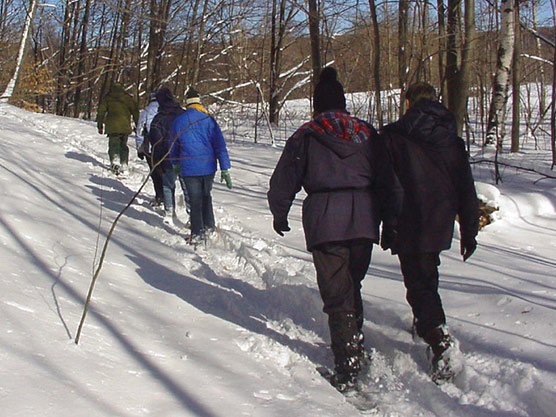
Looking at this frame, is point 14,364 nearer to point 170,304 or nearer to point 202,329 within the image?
point 202,329

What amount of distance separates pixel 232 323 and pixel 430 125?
202 cm

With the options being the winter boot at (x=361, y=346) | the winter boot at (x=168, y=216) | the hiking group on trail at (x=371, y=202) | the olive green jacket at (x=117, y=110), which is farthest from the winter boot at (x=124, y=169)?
the winter boot at (x=361, y=346)

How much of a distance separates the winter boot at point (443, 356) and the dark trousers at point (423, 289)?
0.20 feet

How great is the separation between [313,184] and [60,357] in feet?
5.47

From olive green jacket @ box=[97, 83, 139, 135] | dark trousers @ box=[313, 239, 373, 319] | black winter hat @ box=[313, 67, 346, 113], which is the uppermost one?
olive green jacket @ box=[97, 83, 139, 135]

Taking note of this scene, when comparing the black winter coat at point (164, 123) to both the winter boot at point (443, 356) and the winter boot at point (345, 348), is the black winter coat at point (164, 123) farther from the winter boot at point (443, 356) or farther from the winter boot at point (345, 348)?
the winter boot at point (443, 356)

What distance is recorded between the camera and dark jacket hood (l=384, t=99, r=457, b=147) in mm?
3541

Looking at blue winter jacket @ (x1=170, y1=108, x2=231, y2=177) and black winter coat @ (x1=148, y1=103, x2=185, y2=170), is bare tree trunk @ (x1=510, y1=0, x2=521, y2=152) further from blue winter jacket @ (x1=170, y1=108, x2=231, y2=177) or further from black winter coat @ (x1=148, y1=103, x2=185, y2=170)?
blue winter jacket @ (x1=170, y1=108, x2=231, y2=177)

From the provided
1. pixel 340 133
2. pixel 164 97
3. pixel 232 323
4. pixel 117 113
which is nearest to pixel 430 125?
pixel 340 133

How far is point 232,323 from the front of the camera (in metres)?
4.27

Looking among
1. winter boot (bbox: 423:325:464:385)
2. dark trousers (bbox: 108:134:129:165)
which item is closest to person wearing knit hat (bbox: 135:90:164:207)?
dark trousers (bbox: 108:134:129:165)

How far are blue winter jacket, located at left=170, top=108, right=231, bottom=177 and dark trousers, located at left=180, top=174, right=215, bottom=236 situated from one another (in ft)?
0.29

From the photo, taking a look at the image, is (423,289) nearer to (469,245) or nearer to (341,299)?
(469,245)

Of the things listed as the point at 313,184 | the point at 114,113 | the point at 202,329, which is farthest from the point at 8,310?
the point at 114,113
